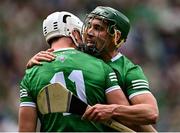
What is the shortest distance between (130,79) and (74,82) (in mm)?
412

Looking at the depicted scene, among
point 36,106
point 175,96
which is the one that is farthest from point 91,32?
point 175,96

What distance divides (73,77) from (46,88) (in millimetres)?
189

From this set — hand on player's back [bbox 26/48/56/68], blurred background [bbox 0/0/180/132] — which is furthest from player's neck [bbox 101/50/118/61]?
blurred background [bbox 0/0/180/132]

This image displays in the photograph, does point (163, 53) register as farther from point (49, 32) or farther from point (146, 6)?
point (49, 32)

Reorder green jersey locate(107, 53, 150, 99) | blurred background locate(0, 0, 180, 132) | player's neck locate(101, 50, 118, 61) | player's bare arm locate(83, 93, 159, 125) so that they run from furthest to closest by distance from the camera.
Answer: blurred background locate(0, 0, 180, 132) → player's neck locate(101, 50, 118, 61) → green jersey locate(107, 53, 150, 99) → player's bare arm locate(83, 93, 159, 125)

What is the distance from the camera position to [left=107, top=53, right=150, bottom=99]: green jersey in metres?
5.54

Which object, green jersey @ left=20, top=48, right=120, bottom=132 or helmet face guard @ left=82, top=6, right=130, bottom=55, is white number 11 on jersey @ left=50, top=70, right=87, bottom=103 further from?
helmet face guard @ left=82, top=6, right=130, bottom=55

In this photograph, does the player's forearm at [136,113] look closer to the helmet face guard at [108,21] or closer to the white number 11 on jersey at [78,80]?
the white number 11 on jersey at [78,80]

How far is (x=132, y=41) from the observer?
1134 centimetres

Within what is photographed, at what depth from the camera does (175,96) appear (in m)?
10.9

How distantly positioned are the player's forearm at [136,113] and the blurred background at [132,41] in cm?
472

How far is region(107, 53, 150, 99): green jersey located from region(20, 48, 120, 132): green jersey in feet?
0.41

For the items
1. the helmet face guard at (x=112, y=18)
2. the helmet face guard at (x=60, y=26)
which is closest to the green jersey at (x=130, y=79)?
the helmet face guard at (x=112, y=18)

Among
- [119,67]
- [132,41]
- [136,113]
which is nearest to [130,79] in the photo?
[119,67]
